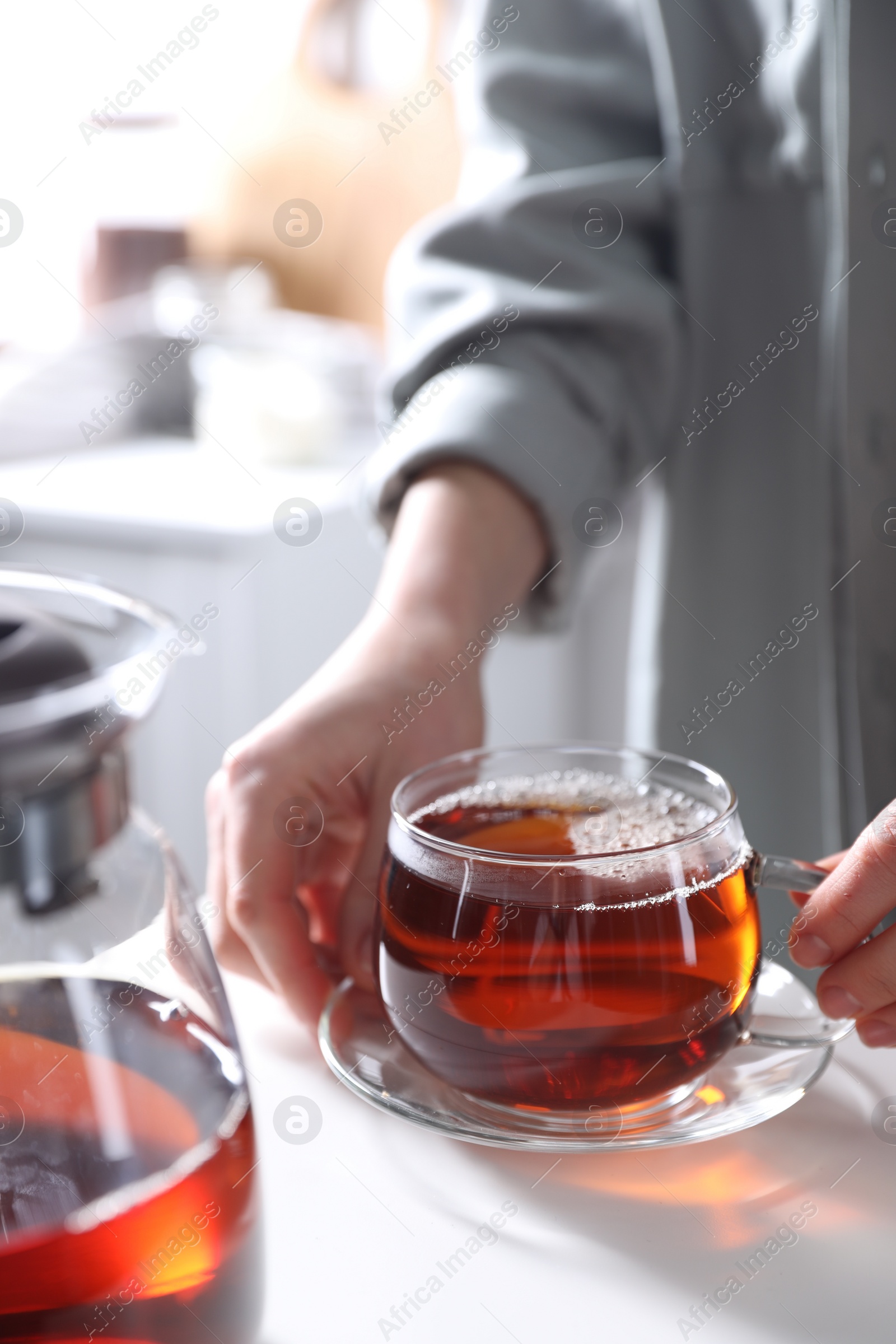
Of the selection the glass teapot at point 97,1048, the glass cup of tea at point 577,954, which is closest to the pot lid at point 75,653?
the glass teapot at point 97,1048

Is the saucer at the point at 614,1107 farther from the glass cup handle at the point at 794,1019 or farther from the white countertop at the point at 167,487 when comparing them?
the white countertop at the point at 167,487

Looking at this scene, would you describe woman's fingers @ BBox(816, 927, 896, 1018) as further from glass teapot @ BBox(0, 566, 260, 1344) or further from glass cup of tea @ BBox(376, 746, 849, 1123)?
glass teapot @ BBox(0, 566, 260, 1344)

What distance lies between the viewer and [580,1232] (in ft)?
1.27

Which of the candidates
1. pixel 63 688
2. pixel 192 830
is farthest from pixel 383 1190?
pixel 192 830

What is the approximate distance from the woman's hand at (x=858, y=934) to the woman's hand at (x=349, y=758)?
17 centimetres

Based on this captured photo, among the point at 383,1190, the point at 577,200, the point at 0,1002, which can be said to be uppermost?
the point at 577,200

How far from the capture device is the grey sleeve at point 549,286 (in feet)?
2.35

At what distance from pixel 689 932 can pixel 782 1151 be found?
94 mm

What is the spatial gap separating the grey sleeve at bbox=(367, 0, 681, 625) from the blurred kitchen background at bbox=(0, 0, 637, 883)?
2.25ft

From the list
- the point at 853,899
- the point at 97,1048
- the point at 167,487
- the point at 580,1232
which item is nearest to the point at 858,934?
the point at 853,899

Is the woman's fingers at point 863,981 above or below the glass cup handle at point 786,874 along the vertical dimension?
below

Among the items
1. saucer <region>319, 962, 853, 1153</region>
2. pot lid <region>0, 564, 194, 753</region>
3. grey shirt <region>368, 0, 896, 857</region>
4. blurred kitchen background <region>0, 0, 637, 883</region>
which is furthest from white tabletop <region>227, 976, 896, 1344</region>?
blurred kitchen background <region>0, 0, 637, 883</region>

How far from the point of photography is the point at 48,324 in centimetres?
215

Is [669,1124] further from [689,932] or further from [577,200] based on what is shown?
[577,200]
